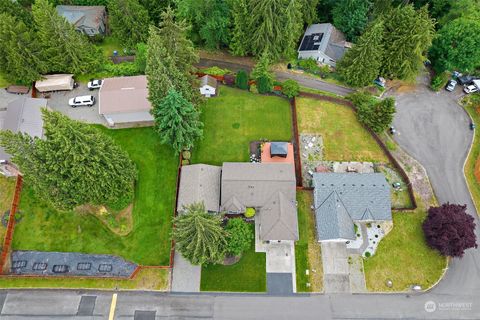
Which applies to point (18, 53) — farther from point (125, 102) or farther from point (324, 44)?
point (324, 44)

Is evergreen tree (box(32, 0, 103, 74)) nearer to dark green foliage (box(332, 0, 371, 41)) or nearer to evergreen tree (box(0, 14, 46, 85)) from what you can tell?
evergreen tree (box(0, 14, 46, 85))

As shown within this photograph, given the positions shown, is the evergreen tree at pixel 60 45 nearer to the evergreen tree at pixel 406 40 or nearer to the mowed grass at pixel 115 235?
the mowed grass at pixel 115 235

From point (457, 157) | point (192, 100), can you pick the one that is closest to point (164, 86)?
point (192, 100)

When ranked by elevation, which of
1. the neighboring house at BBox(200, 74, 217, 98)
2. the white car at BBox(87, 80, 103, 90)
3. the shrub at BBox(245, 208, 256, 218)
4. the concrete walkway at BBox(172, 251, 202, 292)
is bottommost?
the concrete walkway at BBox(172, 251, 202, 292)

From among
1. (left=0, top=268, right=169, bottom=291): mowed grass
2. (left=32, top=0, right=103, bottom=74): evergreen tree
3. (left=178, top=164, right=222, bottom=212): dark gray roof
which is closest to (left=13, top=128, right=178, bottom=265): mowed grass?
(left=0, top=268, right=169, bottom=291): mowed grass

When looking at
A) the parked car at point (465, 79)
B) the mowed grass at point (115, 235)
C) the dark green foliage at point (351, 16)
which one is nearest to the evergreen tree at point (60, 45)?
the mowed grass at point (115, 235)

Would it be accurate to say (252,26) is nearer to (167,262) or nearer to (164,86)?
(164,86)
